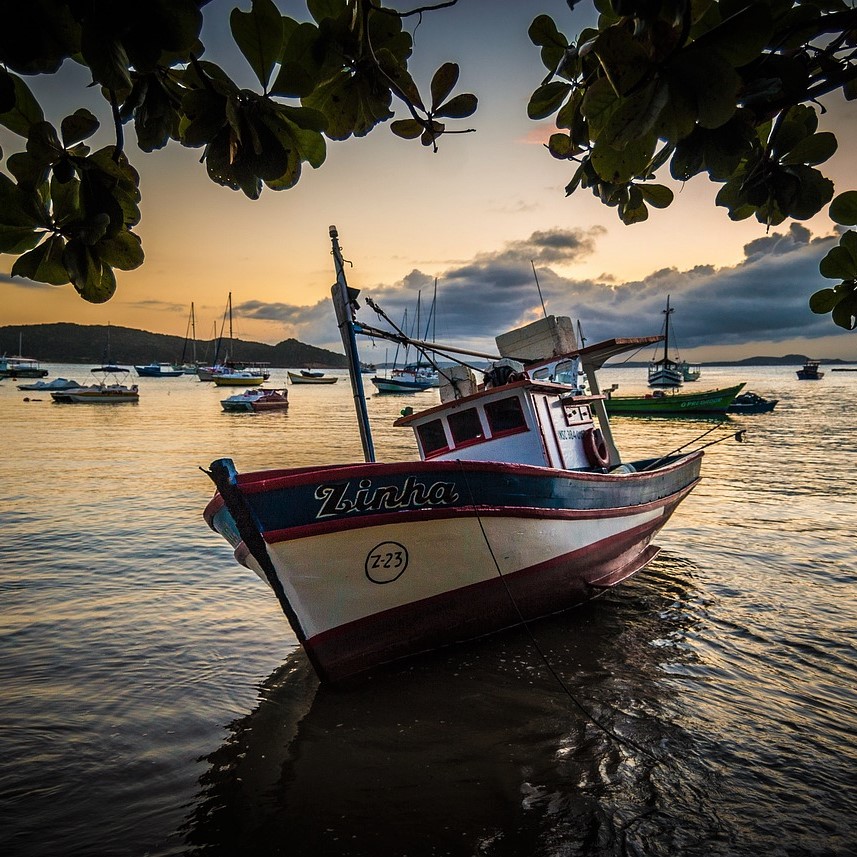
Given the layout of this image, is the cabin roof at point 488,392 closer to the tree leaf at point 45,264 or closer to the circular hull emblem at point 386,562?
the circular hull emblem at point 386,562

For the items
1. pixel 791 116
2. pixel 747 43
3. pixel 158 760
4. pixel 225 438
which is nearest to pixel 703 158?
pixel 747 43

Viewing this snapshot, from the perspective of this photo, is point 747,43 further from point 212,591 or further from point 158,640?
point 212,591

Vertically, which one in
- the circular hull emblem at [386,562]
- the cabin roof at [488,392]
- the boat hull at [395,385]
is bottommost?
the circular hull emblem at [386,562]

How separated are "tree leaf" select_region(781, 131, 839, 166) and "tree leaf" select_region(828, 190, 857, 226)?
0.50 feet

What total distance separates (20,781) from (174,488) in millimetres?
12642

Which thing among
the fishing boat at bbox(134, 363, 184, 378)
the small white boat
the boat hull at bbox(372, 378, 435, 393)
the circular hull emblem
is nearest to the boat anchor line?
the circular hull emblem

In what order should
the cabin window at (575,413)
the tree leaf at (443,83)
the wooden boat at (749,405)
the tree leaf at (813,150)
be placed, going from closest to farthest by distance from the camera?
the tree leaf at (443,83) → the tree leaf at (813,150) → the cabin window at (575,413) → the wooden boat at (749,405)

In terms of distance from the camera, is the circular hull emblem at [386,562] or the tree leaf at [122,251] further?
the circular hull emblem at [386,562]

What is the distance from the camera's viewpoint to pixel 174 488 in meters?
16.0

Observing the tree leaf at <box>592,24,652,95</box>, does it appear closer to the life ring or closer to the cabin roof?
the cabin roof

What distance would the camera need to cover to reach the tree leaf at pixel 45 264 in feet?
5.16

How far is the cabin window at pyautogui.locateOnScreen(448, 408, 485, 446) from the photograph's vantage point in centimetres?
816

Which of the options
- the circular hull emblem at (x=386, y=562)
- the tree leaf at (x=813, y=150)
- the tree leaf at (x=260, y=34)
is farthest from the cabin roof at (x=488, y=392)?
the tree leaf at (x=260, y=34)

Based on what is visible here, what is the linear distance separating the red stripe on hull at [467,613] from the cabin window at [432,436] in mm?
2481
